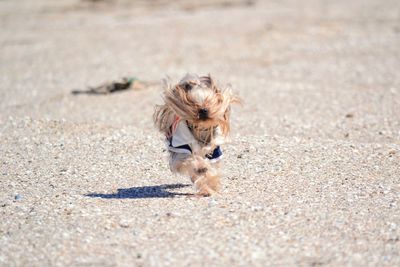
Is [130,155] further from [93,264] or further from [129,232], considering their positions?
[93,264]

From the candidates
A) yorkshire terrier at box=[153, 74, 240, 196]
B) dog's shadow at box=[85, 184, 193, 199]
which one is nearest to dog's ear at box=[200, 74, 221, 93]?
yorkshire terrier at box=[153, 74, 240, 196]

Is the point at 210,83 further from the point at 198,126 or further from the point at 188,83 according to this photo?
the point at 198,126

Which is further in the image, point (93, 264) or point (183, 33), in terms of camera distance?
point (183, 33)

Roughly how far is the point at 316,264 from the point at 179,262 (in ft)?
2.99

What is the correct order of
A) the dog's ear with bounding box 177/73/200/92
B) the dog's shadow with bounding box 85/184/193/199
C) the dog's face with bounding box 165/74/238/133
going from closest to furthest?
the dog's face with bounding box 165/74/238/133
the dog's ear with bounding box 177/73/200/92
the dog's shadow with bounding box 85/184/193/199

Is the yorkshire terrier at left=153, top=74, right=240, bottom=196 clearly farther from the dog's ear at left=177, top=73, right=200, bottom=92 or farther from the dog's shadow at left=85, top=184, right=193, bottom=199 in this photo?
the dog's shadow at left=85, top=184, right=193, bottom=199

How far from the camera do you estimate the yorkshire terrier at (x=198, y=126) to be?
6.80 metres

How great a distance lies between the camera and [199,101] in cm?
680

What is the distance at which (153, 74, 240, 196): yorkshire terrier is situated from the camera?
6805 millimetres

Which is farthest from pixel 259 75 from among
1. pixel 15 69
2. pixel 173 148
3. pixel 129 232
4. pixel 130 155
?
pixel 129 232

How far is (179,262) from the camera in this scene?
5.53m

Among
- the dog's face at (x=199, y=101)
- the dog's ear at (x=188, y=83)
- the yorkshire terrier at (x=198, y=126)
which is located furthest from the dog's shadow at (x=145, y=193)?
the dog's ear at (x=188, y=83)

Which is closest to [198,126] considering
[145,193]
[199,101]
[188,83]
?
[199,101]

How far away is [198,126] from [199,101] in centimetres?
24
